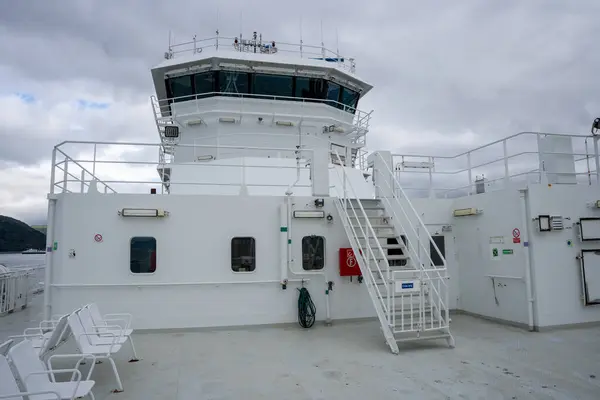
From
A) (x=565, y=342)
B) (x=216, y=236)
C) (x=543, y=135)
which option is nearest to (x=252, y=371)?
(x=216, y=236)

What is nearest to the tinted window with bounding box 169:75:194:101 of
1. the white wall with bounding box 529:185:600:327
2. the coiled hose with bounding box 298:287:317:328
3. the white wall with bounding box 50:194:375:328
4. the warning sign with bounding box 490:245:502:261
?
the white wall with bounding box 50:194:375:328

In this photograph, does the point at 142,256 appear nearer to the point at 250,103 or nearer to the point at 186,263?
the point at 186,263

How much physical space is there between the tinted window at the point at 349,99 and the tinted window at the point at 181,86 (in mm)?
4661

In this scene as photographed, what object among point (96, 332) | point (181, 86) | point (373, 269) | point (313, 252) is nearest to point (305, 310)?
point (313, 252)

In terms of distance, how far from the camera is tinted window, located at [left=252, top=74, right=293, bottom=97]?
476 inches

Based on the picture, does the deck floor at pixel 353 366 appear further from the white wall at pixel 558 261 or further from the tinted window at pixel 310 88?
the tinted window at pixel 310 88

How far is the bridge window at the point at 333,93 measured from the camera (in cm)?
1275

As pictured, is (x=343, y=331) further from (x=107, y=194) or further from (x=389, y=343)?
(x=107, y=194)

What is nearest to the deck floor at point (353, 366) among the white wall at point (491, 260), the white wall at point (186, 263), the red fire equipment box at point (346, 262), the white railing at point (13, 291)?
the white wall at point (186, 263)

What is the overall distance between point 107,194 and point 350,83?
8.14 metres

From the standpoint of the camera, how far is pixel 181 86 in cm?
1249

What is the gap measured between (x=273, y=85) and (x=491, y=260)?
7391 millimetres

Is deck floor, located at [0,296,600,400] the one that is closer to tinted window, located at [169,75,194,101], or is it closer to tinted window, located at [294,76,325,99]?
tinted window, located at [294,76,325,99]

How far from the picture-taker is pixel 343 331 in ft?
26.5
